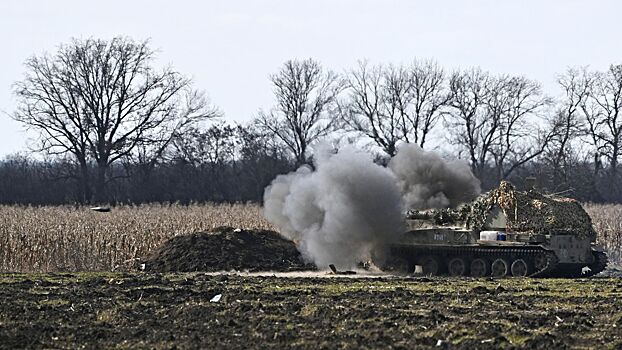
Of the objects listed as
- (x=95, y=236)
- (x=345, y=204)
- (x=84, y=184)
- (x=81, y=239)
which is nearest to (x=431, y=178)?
(x=345, y=204)

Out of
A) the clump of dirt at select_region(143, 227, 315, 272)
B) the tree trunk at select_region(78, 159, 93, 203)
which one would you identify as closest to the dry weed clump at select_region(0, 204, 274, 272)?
the clump of dirt at select_region(143, 227, 315, 272)

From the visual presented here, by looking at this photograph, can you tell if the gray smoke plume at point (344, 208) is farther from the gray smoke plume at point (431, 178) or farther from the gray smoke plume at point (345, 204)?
the gray smoke plume at point (431, 178)

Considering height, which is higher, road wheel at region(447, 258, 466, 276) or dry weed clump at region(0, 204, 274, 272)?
dry weed clump at region(0, 204, 274, 272)

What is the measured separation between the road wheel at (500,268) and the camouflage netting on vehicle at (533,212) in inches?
35.5

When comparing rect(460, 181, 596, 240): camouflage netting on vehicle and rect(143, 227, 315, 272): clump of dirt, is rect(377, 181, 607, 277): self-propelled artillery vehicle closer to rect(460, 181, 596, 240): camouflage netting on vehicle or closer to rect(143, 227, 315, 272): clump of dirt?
rect(460, 181, 596, 240): camouflage netting on vehicle

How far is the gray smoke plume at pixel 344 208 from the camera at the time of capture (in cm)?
3108

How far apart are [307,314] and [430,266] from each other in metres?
13.0

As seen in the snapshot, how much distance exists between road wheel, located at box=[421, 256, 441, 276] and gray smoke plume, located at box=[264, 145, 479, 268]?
1.01 metres

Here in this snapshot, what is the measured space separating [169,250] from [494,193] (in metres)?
9.29

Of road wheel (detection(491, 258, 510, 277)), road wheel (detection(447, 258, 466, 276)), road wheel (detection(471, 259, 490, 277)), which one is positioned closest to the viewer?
road wheel (detection(491, 258, 510, 277))

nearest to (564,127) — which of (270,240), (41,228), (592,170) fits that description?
(592,170)

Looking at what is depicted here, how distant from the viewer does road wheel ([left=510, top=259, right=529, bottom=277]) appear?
29.1m

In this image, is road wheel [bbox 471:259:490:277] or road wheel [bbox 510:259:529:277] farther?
road wheel [bbox 471:259:490:277]

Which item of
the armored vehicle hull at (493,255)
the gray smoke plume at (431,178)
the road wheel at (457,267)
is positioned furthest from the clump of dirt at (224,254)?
the road wheel at (457,267)
